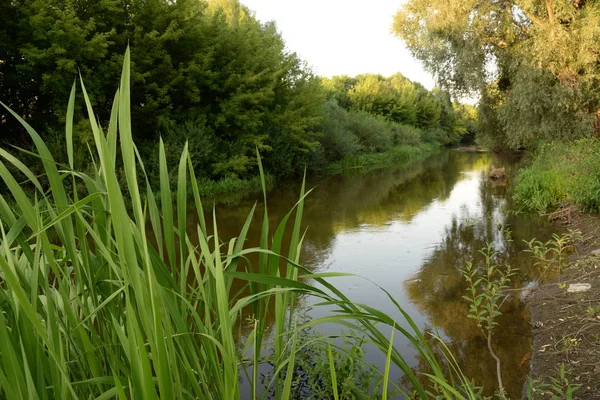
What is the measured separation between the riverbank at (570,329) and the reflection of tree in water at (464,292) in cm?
11

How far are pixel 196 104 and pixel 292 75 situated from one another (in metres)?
5.30

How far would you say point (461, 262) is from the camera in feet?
16.9

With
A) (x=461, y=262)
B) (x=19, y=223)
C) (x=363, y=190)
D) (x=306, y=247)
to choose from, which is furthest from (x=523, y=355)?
(x=363, y=190)

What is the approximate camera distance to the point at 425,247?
19.6ft

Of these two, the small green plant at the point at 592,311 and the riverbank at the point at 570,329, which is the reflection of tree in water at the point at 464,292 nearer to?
the riverbank at the point at 570,329

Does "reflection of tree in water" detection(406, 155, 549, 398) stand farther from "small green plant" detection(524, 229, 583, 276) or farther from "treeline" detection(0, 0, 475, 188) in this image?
"treeline" detection(0, 0, 475, 188)

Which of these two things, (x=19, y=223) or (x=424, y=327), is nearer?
(x=19, y=223)

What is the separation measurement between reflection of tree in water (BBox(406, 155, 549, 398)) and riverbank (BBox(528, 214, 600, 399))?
11cm

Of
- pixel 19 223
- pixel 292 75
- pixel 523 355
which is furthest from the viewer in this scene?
pixel 292 75

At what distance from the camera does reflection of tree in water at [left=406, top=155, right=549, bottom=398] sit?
2893 mm

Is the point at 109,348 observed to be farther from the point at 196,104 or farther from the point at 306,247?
the point at 196,104

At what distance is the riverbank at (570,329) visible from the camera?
97.8 inches

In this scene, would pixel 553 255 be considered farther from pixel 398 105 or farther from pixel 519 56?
pixel 398 105

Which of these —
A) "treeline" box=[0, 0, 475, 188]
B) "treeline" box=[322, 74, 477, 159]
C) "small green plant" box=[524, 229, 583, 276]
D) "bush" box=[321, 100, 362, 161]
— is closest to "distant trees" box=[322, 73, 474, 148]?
"treeline" box=[322, 74, 477, 159]
